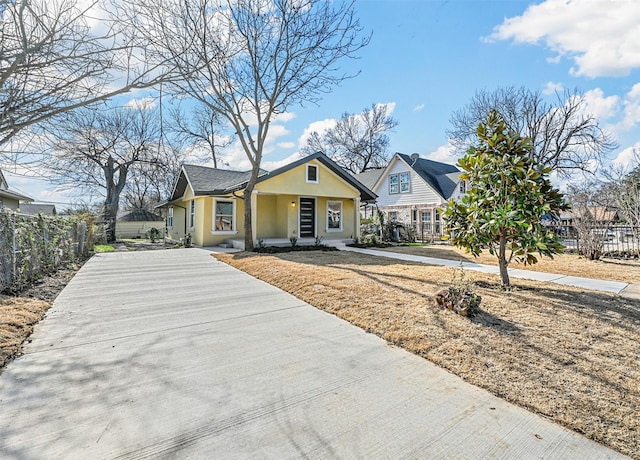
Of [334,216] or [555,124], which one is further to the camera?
[555,124]

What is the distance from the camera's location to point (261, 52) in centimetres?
1104

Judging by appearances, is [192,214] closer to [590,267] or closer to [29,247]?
[29,247]

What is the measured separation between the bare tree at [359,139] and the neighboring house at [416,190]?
10.4 metres

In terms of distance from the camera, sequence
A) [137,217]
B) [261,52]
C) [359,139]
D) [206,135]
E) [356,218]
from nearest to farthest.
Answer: [261,52] → [356,218] → [206,135] → [137,217] → [359,139]

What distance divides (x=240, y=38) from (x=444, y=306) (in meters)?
10.9

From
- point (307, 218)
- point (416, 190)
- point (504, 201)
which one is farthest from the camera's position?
point (416, 190)

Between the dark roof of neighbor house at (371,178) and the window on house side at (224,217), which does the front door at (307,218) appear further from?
the dark roof of neighbor house at (371,178)

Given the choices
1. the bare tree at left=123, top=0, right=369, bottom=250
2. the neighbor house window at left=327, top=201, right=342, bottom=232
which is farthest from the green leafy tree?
the neighbor house window at left=327, top=201, right=342, bottom=232

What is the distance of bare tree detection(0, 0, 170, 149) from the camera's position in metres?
2.79

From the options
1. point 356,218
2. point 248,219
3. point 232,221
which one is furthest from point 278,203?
point 356,218

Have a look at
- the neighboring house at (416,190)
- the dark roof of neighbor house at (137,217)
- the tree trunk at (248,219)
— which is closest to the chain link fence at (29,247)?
the tree trunk at (248,219)

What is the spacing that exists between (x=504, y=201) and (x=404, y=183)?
17.5 meters

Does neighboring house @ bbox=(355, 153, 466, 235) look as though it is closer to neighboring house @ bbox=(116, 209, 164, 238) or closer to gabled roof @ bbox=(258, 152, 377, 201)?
gabled roof @ bbox=(258, 152, 377, 201)

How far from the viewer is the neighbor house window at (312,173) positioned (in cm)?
1419
